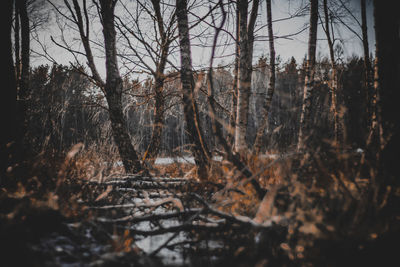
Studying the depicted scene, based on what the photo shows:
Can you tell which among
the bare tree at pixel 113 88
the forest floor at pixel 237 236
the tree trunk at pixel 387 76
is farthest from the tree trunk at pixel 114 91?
the tree trunk at pixel 387 76

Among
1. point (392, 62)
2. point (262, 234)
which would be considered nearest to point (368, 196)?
point (262, 234)

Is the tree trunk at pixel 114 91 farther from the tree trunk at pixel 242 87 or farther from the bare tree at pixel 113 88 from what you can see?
the tree trunk at pixel 242 87

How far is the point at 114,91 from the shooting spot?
404 centimetres

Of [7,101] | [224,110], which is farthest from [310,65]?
[7,101]

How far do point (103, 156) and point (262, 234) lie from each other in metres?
4.62

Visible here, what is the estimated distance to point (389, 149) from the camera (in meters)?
1.49

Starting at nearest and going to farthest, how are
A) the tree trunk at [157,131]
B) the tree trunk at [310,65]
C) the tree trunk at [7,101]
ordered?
the tree trunk at [7,101] → the tree trunk at [310,65] → the tree trunk at [157,131]

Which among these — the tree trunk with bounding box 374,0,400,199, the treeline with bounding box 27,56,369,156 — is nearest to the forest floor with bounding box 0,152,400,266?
the tree trunk with bounding box 374,0,400,199

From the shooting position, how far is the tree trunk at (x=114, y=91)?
404 cm

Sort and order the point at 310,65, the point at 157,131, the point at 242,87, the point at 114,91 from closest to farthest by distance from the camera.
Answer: the point at 242,87, the point at 114,91, the point at 310,65, the point at 157,131

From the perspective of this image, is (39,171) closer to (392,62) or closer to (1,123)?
(1,123)

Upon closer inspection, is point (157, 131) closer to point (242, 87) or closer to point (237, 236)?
point (242, 87)

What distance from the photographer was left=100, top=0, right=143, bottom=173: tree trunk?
404 centimetres

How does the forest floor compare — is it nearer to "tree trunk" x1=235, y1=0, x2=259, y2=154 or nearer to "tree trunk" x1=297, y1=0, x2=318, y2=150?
"tree trunk" x1=235, y1=0, x2=259, y2=154
